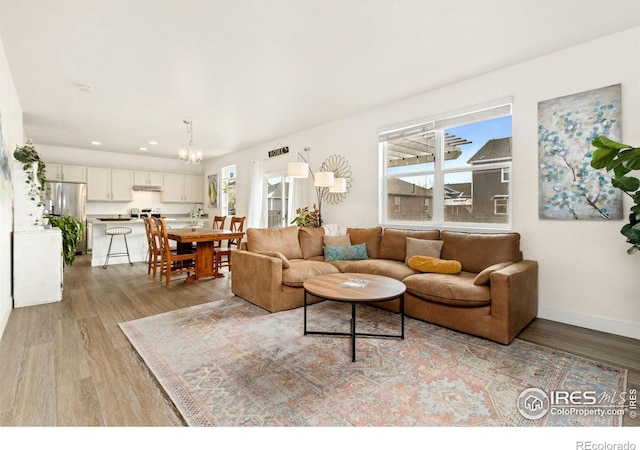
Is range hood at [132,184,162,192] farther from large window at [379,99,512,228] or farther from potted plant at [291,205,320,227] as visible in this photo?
large window at [379,99,512,228]

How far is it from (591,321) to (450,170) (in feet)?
6.94

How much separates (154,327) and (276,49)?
9.52 ft

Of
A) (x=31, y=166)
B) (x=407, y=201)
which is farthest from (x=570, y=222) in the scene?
(x=31, y=166)

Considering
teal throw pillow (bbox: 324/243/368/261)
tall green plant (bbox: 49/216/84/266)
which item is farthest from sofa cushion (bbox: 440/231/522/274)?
tall green plant (bbox: 49/216/84/266)

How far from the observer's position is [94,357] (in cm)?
228

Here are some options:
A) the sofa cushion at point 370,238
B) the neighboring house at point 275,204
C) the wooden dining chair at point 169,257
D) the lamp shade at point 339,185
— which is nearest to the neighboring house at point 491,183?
the sofa cushion at point 370,238

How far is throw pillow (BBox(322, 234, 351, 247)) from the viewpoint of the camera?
430 centimetres

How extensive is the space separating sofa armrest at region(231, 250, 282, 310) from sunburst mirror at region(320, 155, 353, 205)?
6.76 ft

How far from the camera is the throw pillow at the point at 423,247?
11.5 ft

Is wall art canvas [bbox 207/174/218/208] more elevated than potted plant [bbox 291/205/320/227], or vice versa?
wall art canvas [bbox 207/174/218/208]

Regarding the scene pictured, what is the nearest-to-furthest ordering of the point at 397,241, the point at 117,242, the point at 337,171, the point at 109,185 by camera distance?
the point at 397,241 → the point at 337,171 → the point at 117,242 → the point at 109,185

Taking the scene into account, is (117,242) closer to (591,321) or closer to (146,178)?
(146,178)

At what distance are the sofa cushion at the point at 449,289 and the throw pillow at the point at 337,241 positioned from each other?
136cm
